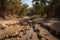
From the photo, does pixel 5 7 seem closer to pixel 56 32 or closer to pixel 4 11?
pixel 4 11

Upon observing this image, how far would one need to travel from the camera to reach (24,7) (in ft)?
338

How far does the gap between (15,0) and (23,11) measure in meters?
32.5

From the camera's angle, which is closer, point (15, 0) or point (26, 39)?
point (26, 39)

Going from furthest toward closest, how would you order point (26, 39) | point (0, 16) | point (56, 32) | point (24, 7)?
point (24, 7)
point (0, 16)
point (56, 32)
point (26, 39)

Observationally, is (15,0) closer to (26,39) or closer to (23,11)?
(23,11)

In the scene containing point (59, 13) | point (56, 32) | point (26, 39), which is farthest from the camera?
point (59, 13)

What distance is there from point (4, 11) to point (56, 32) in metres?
41.2

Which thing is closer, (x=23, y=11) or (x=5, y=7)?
(x=5, y=7)

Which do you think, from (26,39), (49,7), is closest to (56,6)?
(49,7)

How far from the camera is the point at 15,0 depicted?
7206cm

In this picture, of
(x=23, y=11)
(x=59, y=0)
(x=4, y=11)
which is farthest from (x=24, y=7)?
(x=59, y=0)

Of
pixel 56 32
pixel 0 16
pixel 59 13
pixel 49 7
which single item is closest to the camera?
pixel 56 32

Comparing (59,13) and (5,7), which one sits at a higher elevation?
(5,7)

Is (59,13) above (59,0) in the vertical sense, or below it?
below
